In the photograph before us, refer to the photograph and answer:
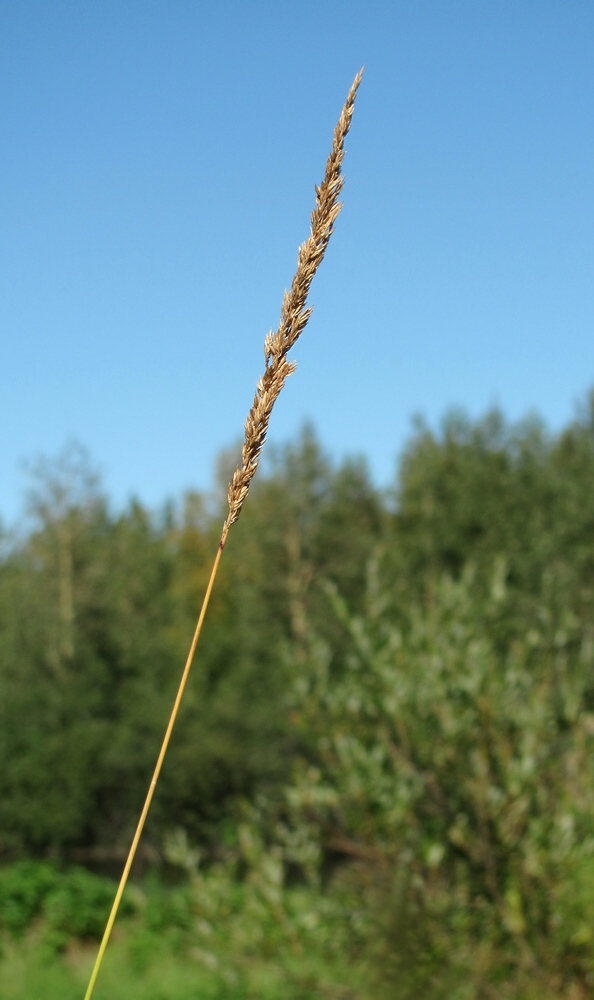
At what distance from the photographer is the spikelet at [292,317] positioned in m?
1.16

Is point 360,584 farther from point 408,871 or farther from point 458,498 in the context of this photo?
point 408,871

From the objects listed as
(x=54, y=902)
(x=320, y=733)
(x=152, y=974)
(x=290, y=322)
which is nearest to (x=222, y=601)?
(x=54, y=902)

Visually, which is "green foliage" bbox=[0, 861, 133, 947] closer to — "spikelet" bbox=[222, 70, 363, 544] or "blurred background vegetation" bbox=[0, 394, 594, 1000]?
"blurred background vegetation" bbox=[0, 394, 594, 1000]

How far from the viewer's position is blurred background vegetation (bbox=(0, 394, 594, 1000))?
5324 mm

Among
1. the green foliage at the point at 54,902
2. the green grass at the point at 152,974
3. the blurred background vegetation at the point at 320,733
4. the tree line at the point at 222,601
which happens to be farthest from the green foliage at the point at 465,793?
the tree line at the point at 222,601

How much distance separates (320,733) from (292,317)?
551 cm

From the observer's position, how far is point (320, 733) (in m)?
6.43

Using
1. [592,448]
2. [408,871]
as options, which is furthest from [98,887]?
[592,448]

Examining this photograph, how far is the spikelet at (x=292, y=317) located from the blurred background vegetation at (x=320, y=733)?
10.7 ft

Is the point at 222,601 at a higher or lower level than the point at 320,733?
higher

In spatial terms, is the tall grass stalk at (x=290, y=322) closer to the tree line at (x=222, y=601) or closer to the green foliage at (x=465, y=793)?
the green foliage at (x=465, y=793)

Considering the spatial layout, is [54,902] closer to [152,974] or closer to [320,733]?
[152,974]

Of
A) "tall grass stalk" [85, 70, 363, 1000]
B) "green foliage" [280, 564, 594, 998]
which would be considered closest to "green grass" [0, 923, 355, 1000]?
"green foliage" [280, 564, 594, 998]

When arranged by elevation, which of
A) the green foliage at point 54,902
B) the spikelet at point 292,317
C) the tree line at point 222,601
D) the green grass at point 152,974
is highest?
the tree line at point 222,601
